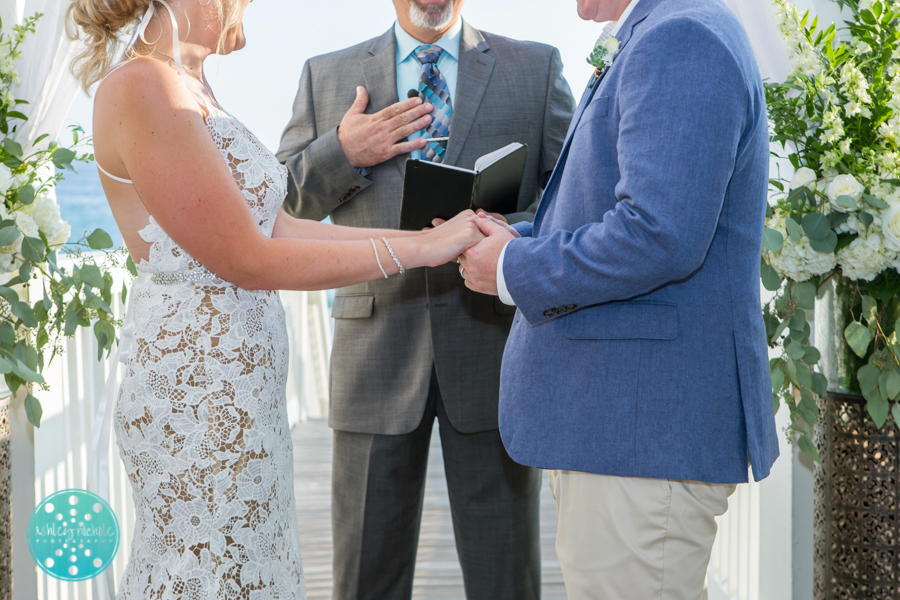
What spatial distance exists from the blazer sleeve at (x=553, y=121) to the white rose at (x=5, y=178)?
4.01 feet

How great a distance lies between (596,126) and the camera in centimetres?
111

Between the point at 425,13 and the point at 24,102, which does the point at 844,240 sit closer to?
the point at 425,13

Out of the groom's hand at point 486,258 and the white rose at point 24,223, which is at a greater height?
the white rose at point 24,223

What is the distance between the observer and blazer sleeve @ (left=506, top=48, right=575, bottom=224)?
6.01 feet

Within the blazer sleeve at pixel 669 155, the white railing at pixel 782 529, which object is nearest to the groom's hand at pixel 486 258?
the blazer sleeve at pixel 669 155

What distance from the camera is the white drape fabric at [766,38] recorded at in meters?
1.69

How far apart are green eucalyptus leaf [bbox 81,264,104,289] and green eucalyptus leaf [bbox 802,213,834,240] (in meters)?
1.66

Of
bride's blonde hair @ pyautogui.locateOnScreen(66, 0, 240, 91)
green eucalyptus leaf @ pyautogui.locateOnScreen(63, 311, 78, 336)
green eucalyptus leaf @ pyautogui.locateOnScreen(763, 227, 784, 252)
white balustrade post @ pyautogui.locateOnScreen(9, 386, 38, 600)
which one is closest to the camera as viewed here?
bride's blonde hair @ pyautogui.locateOnScreen(66, 0, 240, 91)

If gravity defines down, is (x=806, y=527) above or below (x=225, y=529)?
below

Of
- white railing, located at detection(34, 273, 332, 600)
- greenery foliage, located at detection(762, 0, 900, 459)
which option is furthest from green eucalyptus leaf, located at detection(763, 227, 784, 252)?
white railing, located at detection(34, 273, 332, 600)

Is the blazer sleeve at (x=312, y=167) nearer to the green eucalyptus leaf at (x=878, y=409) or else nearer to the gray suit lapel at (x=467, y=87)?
the gray suit lapel at (x=467, y=87)

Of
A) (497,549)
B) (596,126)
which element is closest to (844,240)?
(596,126)

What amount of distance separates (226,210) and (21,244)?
811mm

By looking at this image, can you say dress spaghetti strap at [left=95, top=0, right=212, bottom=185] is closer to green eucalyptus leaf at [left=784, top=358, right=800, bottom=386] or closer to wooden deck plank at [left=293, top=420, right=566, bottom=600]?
green eucalyptus leaf at [left=784, top=358, right=800, bottom=386]
